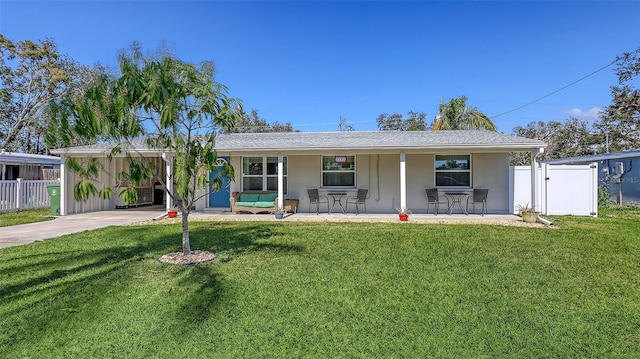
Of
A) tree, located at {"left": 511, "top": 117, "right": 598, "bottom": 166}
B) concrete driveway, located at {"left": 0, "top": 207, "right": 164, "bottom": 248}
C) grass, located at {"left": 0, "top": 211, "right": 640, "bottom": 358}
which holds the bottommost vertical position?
grass, located at {"left": 0, "top": 211, "right": 640, "bottom": 358}

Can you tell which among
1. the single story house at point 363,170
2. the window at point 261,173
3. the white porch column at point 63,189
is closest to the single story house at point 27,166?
the white porch column at point 63,189

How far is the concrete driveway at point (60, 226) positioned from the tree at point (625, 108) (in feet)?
94.1

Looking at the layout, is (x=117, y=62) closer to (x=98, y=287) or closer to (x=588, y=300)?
(x=98, y=287)

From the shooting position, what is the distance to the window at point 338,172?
1255 centimetres

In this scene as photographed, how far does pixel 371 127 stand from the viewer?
39.4 meters

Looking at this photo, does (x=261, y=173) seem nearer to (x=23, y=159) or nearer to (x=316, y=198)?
(x=316, y=198)

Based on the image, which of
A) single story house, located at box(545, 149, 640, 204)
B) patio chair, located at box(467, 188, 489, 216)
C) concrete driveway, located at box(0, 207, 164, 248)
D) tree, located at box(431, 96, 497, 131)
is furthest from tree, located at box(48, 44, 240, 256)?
tree, located at box(431, 96, 497, 131)

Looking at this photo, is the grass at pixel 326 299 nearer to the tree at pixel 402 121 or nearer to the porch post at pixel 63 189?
the porch post at pixel 63 189

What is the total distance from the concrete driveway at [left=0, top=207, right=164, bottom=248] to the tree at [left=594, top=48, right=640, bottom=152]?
28.7 m

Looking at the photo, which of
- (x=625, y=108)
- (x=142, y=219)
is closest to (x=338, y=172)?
(x=142, y=219)

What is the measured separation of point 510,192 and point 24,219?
1631cm

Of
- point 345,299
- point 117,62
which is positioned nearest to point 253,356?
point 345,299

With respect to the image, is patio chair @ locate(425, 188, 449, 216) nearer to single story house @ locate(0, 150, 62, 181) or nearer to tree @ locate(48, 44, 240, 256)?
tree @ locate(48, 44, 240, 256)

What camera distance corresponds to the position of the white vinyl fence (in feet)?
43.2
